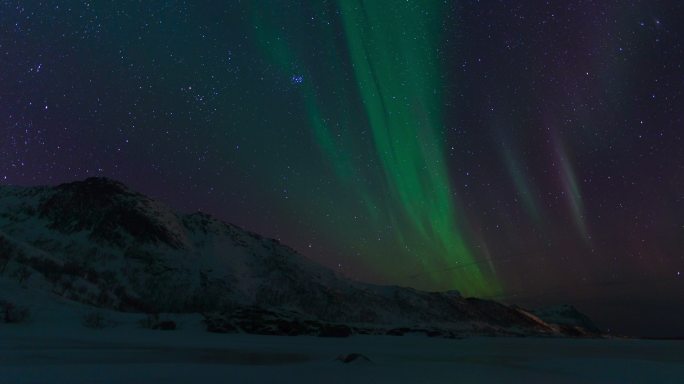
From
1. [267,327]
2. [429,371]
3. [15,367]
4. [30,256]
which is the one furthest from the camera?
[30,256]

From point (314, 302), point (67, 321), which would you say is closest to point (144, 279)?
point (314, 302)

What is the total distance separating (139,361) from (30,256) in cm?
4713

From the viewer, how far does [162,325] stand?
2605cm

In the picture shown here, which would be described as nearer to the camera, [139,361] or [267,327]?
[139,361]

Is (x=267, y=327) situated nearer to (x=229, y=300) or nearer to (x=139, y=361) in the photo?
(x=139, y=361)

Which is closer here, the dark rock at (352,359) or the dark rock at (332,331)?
the dark rock at (352,359)

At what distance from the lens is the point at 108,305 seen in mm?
42688

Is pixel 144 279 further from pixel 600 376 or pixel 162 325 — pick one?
pixel 600 376

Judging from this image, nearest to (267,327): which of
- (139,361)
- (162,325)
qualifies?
(162,325)

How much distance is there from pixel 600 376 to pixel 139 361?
33.5 ft

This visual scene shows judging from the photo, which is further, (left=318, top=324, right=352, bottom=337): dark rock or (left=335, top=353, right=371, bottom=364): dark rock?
(left=318, top=324, right=352, bottom=337): dark rock

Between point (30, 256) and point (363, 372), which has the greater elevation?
point (30, 256)

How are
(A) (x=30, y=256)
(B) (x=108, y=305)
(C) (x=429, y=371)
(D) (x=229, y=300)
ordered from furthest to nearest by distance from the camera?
(D) (x=229, y=300), (A) (x=30, y=256), (B) (x=108, y=305), (C) (x=429, y=371)

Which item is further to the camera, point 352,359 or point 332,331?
point 332,331
